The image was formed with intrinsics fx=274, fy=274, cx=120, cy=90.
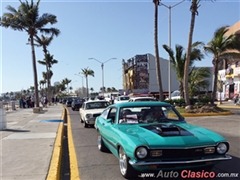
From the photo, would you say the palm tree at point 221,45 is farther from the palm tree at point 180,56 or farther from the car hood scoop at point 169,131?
the car hood scoop at point 169,131

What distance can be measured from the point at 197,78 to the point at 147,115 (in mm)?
19351

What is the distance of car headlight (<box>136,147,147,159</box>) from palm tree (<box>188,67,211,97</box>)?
68.3ft

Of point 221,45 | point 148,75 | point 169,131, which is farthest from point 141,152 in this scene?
point 148,75

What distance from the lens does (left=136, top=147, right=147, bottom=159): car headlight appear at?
14.6 ft

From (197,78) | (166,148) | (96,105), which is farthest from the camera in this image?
(197,78)

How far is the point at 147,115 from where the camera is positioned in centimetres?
633

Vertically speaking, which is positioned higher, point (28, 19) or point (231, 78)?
point (28, 19)

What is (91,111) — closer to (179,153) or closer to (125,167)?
(125,167)

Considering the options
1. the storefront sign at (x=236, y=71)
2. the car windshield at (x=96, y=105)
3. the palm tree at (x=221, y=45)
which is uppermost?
the palm tree at (x=221, y=45)

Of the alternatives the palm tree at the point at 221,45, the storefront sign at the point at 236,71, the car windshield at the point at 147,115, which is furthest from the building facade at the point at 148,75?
the car windshield at the point at 147,115

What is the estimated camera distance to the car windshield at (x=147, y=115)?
6.09 metres

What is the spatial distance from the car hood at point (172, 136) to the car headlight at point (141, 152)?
12cm

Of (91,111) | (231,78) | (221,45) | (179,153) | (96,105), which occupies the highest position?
(221,45)

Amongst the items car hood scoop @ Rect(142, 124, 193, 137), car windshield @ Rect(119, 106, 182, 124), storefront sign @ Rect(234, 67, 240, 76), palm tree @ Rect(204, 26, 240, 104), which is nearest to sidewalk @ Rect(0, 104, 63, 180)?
car windshield @ Rect(119, 106, 182, 124)
